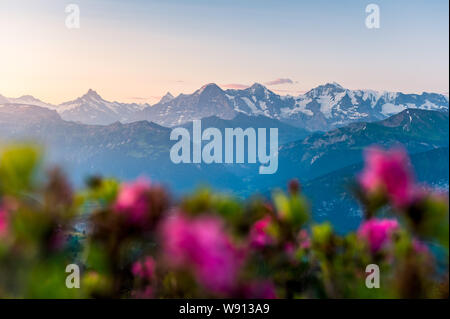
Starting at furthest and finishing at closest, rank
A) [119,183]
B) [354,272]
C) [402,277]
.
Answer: [354,272] → [119,183] → [402,277]

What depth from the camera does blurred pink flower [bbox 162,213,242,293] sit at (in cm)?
95

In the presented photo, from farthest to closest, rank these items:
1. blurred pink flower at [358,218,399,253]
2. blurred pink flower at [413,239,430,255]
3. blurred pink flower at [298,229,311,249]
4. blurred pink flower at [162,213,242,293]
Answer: blurred pink flower at [298,229,311,249], blurred pink flower at [358,218,399,253], blurred pink flower at [413,239,430,255], blurred pink flower at [162,213,242,293]

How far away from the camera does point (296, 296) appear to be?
1.69 m

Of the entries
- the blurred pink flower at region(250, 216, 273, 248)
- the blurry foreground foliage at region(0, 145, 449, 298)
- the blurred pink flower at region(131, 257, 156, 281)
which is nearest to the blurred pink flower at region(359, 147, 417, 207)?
the blurry foreground foliage at region(0, 145, 449, 298)

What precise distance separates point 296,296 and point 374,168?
689 millimetres

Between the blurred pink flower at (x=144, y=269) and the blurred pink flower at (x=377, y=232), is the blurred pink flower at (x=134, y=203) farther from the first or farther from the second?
the blurred pink flower at (x=377, y=232)

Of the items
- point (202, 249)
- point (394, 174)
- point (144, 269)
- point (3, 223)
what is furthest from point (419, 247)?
point (3, 223)

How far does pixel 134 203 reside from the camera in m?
1.26

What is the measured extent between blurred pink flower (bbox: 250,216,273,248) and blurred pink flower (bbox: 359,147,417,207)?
0.48 m

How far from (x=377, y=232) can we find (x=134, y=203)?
2.89 ft

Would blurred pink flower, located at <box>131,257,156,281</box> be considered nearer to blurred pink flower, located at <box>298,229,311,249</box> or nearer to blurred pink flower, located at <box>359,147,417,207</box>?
blurred pink flower, located at <box>298,229,311,249</box>

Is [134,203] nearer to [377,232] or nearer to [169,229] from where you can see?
[169,229]
